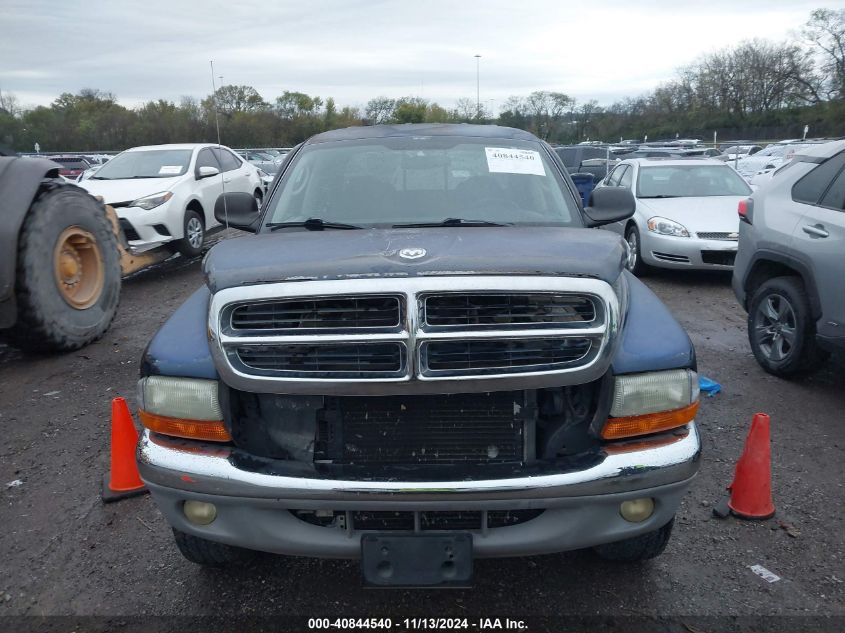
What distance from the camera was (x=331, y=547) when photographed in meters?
2.34

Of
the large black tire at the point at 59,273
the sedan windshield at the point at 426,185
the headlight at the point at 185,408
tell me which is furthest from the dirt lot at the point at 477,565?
the sedan windshield at the point at 426,185

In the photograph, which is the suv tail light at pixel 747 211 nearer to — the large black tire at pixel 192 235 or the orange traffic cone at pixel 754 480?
the orange traffic cone at pixel 754 480

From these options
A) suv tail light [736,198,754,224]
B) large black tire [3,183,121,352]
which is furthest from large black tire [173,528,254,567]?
suv tail light [736,198,754,224]

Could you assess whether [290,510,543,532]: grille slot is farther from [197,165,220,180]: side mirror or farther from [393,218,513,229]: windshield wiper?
[197,165,220,180]: side mirror

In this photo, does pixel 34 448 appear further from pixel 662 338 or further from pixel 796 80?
pixel 796 80

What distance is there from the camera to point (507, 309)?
2.31 metres

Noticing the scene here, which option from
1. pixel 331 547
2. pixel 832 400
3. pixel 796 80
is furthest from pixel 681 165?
pixel 796 80

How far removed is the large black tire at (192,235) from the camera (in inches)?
397

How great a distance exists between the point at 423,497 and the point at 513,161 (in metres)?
2.24

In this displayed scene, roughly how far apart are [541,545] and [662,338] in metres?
0.87

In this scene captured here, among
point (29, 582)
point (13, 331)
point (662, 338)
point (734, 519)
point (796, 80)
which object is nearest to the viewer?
point (662, 338)

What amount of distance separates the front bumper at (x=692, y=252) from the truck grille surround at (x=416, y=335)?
702cm

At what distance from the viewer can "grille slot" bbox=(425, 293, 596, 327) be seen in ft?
7.51

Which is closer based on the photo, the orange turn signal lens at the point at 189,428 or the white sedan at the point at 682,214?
the orange turn signal lens at the point at 189,428
